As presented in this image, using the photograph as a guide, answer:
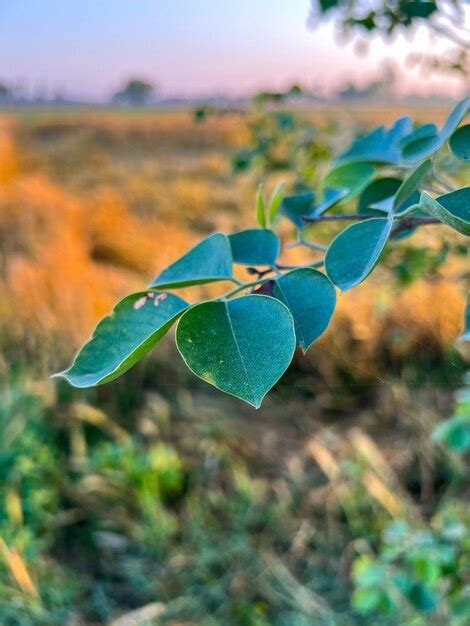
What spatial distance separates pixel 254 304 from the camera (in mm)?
198

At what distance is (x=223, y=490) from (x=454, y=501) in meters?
0.43

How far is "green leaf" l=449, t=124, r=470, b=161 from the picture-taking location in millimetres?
269

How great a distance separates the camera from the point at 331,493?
132cm

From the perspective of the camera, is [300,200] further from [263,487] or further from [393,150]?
[263,487]

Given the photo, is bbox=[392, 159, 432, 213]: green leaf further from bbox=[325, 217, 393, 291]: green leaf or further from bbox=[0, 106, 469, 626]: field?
bbox=[0, 106, 469, 626]: field

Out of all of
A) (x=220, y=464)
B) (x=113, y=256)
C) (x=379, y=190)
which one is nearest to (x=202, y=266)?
(x=379, y=190)

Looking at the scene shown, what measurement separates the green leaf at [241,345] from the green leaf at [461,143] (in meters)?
0.12

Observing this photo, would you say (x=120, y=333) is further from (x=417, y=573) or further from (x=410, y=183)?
(x=417, y=573)

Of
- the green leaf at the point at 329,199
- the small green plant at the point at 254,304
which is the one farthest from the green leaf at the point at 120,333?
the green leaf at the point at 329,199

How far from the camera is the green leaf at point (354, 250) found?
21cm

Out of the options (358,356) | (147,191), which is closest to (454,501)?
(358,356)

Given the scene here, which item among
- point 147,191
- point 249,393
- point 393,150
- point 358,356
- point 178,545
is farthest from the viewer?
point 147,191

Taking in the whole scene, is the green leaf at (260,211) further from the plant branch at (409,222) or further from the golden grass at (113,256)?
the golden grass at (113,256)

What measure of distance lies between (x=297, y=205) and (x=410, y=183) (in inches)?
4.2
